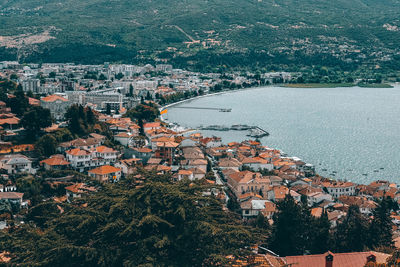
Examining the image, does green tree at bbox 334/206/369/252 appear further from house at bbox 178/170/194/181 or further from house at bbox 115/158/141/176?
house at bbox 115/158/141/176

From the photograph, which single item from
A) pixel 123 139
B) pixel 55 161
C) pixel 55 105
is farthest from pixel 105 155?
pixel 55 105

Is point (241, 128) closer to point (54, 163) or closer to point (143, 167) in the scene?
point (54, 163)

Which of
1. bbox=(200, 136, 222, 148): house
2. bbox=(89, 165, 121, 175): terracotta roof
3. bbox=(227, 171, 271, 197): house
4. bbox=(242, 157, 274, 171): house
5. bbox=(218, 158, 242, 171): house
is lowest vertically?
bbox=(200, 136, 222, 148): house

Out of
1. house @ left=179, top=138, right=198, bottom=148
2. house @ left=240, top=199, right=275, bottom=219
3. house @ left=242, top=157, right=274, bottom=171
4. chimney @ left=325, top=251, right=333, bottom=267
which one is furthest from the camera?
house @ left=179, top=138, right=198, bottom=148

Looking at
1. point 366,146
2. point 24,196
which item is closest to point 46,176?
point 24,196

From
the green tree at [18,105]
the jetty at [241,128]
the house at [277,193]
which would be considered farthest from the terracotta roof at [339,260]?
the jetty at [241,128]

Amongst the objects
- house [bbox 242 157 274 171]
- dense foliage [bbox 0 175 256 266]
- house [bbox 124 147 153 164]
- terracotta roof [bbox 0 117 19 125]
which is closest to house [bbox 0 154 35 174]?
terracotta roof [bbox 0 117 19 125]
